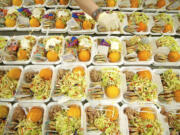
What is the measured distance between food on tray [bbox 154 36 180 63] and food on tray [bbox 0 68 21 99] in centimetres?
262

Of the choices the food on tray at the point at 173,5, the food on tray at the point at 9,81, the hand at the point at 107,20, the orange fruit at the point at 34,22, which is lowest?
the food on tray at the point at 9,81

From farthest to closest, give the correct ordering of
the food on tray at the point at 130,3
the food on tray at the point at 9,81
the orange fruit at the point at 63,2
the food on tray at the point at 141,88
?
the orange fruit at the point at 63,2 < the food on tray at the point at 130,3 < the food on tray at the point at 9,81 < the food on tray at the point at 141,88

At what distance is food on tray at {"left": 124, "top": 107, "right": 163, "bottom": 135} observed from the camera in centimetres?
177

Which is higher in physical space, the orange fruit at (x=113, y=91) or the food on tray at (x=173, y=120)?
the orange fruit at (x=113, y=91)

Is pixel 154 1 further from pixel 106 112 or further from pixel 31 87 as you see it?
pixel 31 87

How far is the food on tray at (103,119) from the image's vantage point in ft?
5.94

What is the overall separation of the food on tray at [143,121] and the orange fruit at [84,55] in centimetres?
113

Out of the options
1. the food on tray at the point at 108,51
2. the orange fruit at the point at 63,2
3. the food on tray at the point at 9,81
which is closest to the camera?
the food on tray at the point at 9,81

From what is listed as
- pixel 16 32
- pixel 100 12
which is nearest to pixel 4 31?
pixel 16 32

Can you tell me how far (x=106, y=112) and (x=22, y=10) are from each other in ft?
8.96

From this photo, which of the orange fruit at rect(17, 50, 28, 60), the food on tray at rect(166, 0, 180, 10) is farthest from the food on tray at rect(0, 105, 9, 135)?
the food on tray at rect(166, 0, 180, 10)

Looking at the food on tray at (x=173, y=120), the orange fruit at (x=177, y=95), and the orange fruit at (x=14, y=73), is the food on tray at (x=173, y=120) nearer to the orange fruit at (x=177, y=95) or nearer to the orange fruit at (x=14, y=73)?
the orange fruit at (x=177, y=95)

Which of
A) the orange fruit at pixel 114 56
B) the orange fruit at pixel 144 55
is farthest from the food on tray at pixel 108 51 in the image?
the orange fruit at pixel 144 55

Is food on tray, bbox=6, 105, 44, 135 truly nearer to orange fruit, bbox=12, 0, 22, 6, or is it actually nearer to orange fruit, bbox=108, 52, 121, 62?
orange fruit, bbox=108, 52, 121, 62
